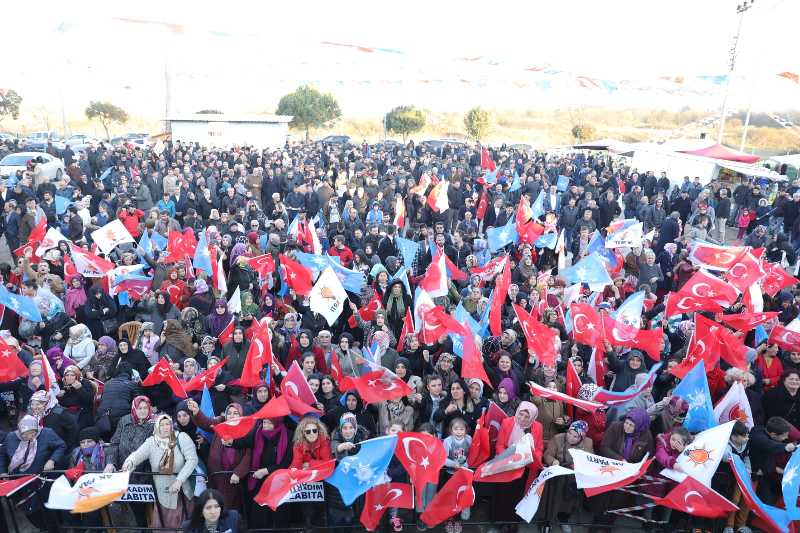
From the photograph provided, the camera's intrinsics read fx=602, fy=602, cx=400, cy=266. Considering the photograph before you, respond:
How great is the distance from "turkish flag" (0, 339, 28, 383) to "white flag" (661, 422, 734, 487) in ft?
22.0

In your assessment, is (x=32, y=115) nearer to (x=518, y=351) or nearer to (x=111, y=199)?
(x=111, y=199)

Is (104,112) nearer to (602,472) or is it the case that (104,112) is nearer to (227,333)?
(227,333)

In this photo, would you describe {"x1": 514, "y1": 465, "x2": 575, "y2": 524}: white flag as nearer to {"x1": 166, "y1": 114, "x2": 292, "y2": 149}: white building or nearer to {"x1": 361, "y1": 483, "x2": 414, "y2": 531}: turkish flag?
{"x1": 361, "y1": 483, "x2": 414, "y2": 531}: turkish flag

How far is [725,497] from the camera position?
5.51 metres

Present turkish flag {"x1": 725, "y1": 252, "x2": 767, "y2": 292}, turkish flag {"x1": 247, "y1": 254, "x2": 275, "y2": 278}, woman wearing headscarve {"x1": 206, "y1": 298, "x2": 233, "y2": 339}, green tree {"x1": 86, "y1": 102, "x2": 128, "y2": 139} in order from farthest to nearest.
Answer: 1. green tree {"x1": 86, "y1": 102, "x2": 128, "y2": 139}
2. turkish flag {"x1": 247, "y1": 254, "x2": 275, "y2": 278}
3. turkish flag {"x1": 725, "y1": 252, "x2": 767, "y2": 292}
4. woman wearing headscarve {"x1": 206, "y1": 298, "x2": 233, "y2": 339}

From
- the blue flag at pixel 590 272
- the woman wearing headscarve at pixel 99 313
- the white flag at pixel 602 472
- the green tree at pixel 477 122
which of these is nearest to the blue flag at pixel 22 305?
the woman wearing headscarve at pixel 99 313

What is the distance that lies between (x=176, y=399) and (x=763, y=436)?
234 inches

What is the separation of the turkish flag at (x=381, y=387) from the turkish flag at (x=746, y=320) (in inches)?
177

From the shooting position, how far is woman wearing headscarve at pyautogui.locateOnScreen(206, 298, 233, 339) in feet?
26.6

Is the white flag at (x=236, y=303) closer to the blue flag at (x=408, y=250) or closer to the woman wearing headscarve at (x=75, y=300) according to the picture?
the woman wearing headscarve at (x=75, y=300)

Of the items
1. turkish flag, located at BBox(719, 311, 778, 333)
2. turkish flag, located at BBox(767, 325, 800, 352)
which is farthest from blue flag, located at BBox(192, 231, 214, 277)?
turkish flag, located at BBox(767, 325, 800, 352)

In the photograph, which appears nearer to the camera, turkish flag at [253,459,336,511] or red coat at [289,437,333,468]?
turkish flag at [253,459,336,511]

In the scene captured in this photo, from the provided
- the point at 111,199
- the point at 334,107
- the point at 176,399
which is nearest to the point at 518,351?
the point at 176,399

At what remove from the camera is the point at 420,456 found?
538 cm
